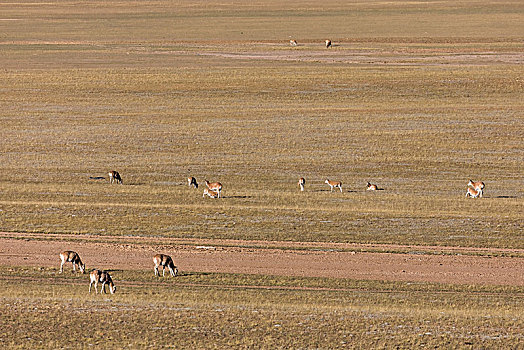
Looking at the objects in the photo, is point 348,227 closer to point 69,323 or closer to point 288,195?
point 288,195

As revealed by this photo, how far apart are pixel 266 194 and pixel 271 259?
953 centimetres

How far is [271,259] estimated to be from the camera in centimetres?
2536

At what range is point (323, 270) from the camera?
2425 cm

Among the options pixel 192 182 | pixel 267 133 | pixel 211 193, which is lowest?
pixel 211 193

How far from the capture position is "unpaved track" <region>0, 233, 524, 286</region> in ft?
78.6

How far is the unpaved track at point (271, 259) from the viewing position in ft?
78.6

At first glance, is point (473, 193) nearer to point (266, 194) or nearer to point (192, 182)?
point (266, 194)

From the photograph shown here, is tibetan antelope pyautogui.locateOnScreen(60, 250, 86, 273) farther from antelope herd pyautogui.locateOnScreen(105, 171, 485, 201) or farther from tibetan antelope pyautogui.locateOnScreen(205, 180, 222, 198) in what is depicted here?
tibetan antelope pyautogui.locateOnScreen(205, 180, 222, 198)

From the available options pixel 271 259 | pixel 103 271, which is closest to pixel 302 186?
pixel 271 259

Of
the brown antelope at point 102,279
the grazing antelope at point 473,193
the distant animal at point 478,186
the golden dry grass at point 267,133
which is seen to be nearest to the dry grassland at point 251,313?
the brown antelope at point 102,279

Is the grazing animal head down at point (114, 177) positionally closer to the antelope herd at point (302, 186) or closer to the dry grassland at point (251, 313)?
the antelope herd at point (302, 186)

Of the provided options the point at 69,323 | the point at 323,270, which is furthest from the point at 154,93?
the point at 69,323

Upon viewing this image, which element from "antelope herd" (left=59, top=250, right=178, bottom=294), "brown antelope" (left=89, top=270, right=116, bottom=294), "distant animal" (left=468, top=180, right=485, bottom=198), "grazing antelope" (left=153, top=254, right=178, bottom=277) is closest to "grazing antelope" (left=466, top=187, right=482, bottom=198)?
"distant animal" (left=468, top=180, right=485, bottom=198)

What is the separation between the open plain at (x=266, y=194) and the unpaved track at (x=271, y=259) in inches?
4.2
